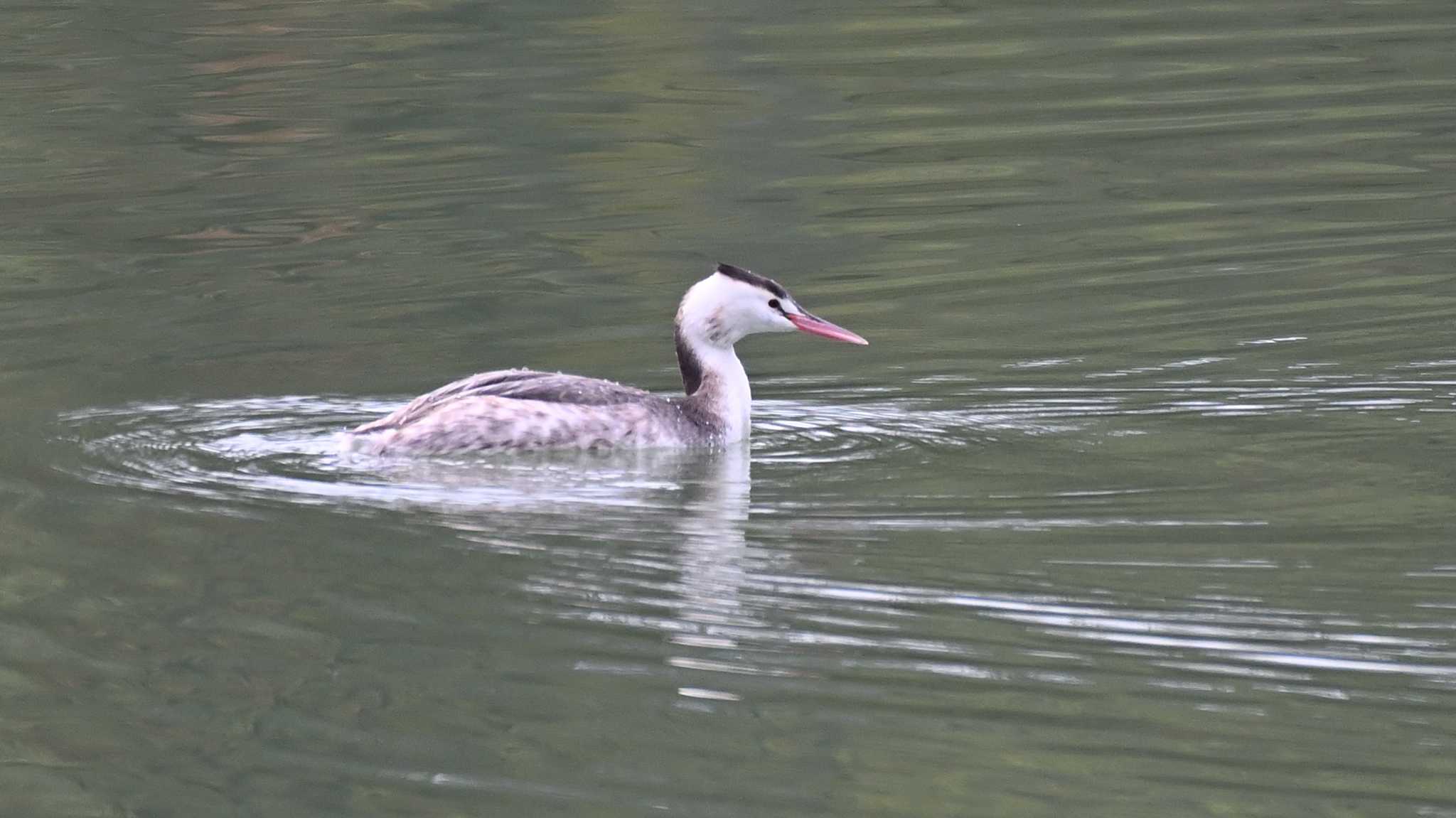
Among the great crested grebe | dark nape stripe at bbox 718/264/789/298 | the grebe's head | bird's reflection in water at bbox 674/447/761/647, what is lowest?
bird's reflection in water at bbox 674/447/761/647

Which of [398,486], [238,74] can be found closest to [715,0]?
[238,74]

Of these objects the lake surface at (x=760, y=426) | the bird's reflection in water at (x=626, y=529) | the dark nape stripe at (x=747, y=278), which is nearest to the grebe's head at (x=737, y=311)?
the dark nape stripe at (x=747, y=278)

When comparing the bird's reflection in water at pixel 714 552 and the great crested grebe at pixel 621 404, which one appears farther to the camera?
the great crested grebe at pixel 621 404

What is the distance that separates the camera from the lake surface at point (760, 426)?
6746 millimetres

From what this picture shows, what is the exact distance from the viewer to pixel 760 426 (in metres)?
11.0

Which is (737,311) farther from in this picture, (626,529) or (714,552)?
(714,552)

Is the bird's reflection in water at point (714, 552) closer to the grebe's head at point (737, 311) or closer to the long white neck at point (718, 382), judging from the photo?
the long white neck at point (718, 382)

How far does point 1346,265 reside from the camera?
13266mm

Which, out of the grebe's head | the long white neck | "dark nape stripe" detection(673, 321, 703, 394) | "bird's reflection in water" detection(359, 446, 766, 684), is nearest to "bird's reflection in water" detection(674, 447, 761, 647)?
"bird's reflection in water" detection(359, 446, 766, 684)

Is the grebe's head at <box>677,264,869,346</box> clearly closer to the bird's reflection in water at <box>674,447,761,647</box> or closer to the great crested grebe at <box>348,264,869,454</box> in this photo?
the great crested grebe at <box>348,264,869,454</box>

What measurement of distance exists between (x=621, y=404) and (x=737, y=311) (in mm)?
857

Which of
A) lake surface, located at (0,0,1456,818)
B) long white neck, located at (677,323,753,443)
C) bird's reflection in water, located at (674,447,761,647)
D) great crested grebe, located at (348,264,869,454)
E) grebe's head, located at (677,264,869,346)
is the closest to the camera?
lake surface, located at (0,0,1456,818)

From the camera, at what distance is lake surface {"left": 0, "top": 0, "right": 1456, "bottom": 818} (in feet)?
22.1

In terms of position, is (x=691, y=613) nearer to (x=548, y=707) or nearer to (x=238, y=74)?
(x=548, y=707)
